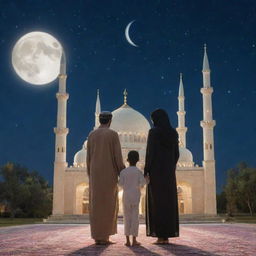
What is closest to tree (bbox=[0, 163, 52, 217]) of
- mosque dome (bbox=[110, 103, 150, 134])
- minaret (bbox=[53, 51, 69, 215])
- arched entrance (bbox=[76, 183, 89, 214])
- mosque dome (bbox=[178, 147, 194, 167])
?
arched entrance (bbox=[76, 183, 89, 214])

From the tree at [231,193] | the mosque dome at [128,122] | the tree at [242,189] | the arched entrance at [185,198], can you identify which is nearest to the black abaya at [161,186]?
the arched entrance at [185,198]

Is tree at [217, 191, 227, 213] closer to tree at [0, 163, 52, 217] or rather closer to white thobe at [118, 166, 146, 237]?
tree at [0, 163, 52, 217]

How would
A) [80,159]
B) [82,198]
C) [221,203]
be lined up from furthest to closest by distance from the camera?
[221,203] → [80,159] → [82,198]

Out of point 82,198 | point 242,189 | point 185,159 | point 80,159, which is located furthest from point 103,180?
point 242,189

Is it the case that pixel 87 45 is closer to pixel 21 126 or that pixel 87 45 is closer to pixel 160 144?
pixel 21 126

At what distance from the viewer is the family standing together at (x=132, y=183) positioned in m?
6.09

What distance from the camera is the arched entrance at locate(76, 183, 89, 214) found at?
3338cm

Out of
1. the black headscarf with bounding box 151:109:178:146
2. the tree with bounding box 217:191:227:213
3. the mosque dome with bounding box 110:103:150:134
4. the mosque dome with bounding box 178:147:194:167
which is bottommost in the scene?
the tree with bounding box 217:191:227:213

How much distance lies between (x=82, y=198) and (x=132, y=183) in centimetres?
2843

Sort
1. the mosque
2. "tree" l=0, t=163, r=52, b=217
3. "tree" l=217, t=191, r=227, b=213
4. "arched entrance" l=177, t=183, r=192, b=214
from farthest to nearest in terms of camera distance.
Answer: "tree" l=217, t=191, r=227, b=213 → "tree" l=0, t=163, r=52, b=217 → "arched entrance" l=177, t=183, r=192, b=214 → the mosque

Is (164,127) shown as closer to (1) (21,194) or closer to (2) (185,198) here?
(2) (185,198)

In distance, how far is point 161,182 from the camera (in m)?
6.31

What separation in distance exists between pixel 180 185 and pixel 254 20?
13.4m

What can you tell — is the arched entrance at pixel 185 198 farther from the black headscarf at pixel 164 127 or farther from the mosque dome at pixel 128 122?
the black headscarf at pixel 164 127
